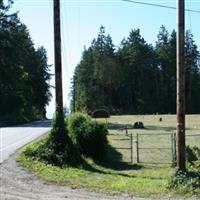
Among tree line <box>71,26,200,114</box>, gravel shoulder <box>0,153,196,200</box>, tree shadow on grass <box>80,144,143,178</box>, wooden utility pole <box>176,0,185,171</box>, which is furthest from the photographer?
tree line <box>71,26,200,114</box>

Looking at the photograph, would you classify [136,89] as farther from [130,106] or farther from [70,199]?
[70,199]

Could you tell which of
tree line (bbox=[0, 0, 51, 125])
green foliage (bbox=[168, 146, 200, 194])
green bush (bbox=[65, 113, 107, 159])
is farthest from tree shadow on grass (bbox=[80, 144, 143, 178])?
tree line (bbox=[0, 0, 51, 125])

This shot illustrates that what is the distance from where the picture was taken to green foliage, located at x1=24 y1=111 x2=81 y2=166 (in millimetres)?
20672

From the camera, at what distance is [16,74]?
260 ft

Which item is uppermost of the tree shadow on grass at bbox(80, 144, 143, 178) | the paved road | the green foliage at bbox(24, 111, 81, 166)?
the green foliage at bbox(24, 111, 81, 166)

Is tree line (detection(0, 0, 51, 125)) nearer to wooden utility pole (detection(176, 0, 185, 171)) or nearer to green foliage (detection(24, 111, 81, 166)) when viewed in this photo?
green foliage (detection(24, 111, 81, 166))

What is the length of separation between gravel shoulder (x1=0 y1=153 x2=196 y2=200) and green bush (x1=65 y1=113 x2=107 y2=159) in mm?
9700

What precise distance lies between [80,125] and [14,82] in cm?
5394

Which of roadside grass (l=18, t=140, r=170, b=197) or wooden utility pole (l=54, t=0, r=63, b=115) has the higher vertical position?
wooden utility pole (l=54, t=0, r=63, b=115)

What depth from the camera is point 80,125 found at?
Result: 1051 inches

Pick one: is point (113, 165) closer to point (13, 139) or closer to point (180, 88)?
point (180, 88)

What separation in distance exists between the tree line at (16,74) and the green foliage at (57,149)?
5277 centimetres

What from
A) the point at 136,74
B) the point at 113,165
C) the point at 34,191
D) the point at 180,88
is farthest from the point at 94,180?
the point at 136,74

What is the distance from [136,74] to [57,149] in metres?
126
